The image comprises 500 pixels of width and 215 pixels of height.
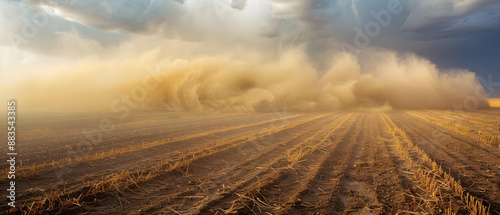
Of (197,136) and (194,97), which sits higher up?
(194,97)

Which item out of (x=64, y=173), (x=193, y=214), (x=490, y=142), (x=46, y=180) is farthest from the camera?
(x=490, y=142)

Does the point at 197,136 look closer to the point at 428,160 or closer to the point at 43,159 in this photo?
the point at 43,159

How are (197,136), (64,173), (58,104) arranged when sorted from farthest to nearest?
1. (58,104)
2. (197,136)
3. (64,173)

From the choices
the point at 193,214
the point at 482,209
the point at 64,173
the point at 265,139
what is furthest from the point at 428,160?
the point at 64,173

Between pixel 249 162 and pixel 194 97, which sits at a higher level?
pixel 194 97

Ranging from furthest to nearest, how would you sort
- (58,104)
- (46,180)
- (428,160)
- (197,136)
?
(58,104) → (197,136) → (428,160) → (46,180)

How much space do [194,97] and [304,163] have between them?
38915 millimetres

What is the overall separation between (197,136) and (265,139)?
477 centimetres

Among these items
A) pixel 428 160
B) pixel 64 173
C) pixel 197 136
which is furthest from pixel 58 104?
pixel 428 160

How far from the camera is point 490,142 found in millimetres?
13664

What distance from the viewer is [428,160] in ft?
32.3

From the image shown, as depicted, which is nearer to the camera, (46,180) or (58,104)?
(46,180)

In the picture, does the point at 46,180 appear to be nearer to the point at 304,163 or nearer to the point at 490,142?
the point at 304,163

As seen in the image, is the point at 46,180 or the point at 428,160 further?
the point at 428,160
